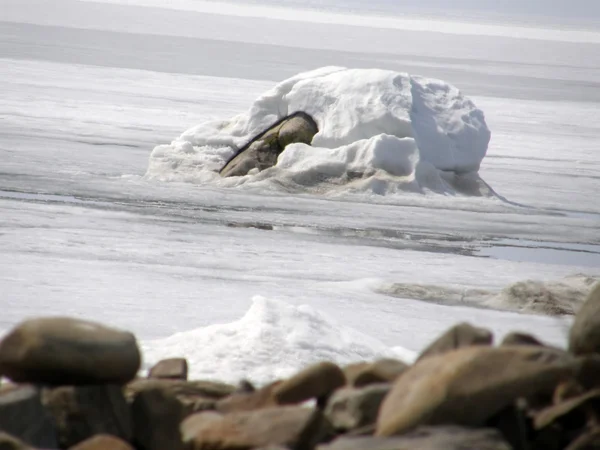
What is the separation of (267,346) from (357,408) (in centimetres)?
203

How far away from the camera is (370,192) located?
12.4 meters

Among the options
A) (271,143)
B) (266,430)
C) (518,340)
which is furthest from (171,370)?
(271,143)

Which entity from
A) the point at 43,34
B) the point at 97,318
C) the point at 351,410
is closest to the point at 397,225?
the point at 97,318

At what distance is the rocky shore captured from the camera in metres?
2.92

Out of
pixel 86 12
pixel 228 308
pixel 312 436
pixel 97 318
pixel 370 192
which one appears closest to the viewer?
pixel 312 436

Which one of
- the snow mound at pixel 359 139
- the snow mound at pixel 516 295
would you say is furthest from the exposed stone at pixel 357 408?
the snow mound at pixel 359 139

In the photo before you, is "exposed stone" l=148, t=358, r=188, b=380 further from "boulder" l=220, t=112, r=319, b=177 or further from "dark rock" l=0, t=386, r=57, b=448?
Result: "boulder" l=220, t=112, r=319, b=177

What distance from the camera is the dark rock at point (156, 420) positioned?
3.56m

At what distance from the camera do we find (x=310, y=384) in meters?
3.62

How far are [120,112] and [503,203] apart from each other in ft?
29.8

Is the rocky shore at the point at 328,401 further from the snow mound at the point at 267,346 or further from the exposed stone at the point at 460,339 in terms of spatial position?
the snow mound at the point at 267,346

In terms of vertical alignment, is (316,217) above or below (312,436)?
below

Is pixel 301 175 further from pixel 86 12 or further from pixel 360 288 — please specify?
pixel 86 12

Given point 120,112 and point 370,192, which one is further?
point 120,112
